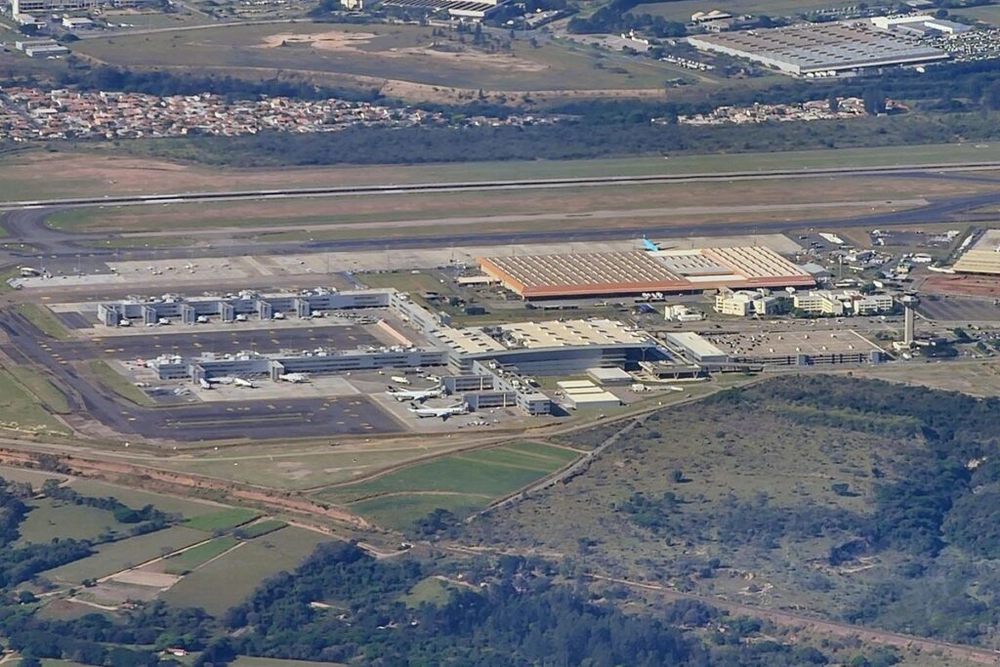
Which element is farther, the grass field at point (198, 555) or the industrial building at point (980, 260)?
the industrial building at point (980, 260)

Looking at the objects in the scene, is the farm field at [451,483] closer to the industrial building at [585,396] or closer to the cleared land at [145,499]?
the cleared land at [145,499]

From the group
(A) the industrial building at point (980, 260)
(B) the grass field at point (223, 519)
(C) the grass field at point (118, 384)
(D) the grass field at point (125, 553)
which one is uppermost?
(D) the grass field at point (125, 553)

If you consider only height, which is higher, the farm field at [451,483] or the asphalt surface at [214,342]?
the farm field at [451,483]

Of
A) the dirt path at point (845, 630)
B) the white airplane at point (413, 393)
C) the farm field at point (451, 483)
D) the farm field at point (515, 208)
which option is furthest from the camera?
the farm field at point (515, 208)

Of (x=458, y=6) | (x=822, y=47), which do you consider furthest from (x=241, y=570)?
(x=458, y=6)

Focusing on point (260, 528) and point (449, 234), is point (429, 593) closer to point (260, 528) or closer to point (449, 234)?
point (260, 528)

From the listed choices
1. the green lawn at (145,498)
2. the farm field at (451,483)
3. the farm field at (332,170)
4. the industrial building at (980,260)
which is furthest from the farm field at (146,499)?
the farm field at (332,170)
